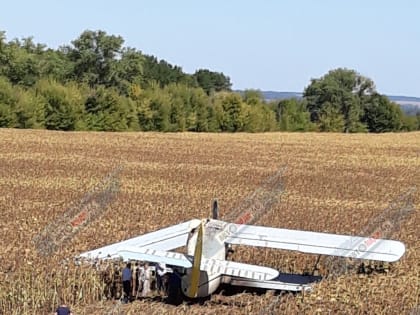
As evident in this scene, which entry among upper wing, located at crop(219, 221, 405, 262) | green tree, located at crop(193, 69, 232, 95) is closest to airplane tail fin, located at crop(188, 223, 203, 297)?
upper wing, located at crop(219, 221, 405, 262)

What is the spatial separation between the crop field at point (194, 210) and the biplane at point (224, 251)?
305 mm

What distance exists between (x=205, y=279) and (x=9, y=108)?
5541cm

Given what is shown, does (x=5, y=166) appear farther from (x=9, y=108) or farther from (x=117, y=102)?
(x=117, y=102)

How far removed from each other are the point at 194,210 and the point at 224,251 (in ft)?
28.3

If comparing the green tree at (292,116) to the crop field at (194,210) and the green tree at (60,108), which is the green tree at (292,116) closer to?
the green tree at (60,108)

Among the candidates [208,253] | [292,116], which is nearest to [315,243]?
[208,253]

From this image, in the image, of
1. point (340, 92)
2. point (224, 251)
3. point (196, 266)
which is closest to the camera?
point (196, 266)

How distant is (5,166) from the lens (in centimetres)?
2952

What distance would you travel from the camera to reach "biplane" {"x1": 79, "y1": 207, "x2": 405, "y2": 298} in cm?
908

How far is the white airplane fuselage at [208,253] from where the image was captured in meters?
9.38

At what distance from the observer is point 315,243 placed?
35.1 feet

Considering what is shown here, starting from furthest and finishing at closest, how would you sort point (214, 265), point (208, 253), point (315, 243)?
point (315, 243), point (208, 253), point (214, 265)

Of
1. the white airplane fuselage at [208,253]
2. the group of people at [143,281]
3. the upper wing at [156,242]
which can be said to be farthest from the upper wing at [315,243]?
the group of people at [143,281]

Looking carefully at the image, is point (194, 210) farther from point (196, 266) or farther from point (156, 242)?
point (196, 266)
